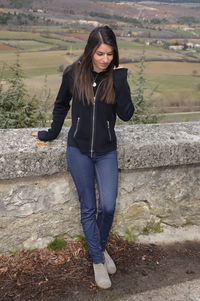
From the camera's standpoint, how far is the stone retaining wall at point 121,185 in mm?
2318

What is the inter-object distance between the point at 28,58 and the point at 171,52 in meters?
20.4

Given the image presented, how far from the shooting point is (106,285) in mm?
2305

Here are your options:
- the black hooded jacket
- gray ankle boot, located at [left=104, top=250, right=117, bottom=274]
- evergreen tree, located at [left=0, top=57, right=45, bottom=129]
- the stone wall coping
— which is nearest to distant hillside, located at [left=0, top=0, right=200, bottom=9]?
evergreen tree, located at [left=0, top=57, right=45, bottom=129]

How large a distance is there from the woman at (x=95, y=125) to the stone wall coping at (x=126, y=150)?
0.44 ft

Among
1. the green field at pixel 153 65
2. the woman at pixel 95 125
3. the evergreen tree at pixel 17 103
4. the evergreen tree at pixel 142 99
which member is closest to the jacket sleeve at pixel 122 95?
the woman at pixel 95 125

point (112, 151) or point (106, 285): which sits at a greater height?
point (112, 151)

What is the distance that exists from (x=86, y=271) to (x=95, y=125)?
3.43ft

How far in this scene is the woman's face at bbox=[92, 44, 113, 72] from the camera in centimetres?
217

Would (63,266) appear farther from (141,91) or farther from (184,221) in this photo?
(141,91)

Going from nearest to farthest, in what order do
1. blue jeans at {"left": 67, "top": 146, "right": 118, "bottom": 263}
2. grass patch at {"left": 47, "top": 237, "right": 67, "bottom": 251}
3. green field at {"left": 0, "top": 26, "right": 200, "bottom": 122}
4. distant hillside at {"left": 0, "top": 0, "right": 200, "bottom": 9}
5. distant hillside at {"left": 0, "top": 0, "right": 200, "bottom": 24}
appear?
blue jeans at {"left": 67, "top": 146, "right": 118, "bottom": 263}
grass patch at {"left": 47, "top": 237, "right": 67, "bottom": 251}
green field at {"left": 0, "top": 26, "right": 200, "bottom": 122}
distant hillside at {"left": 0, "top": 0, "right": 200, "bottom": 9}
distant hillside at {"left": 0, "top": 0, "right": 200, "bottom": 24}

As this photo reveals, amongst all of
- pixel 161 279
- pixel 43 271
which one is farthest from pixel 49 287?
pixel 161 279

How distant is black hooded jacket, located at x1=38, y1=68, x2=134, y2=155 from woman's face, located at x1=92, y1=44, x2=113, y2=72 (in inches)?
3.4

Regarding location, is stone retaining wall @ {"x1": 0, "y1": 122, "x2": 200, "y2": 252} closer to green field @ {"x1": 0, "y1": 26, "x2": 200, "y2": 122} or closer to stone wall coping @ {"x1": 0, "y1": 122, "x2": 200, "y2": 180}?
stone wall coping @ {"x1": 0, "y1": 122, "x2": 200, "y2": 180}

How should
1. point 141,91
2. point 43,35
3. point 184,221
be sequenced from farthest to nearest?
point 43,35
point 141,91
point 184,221
